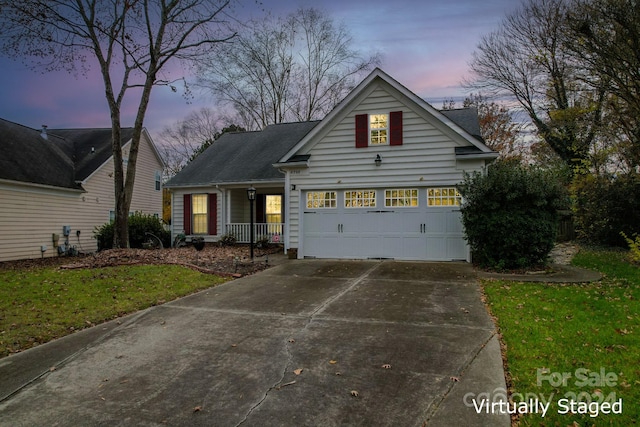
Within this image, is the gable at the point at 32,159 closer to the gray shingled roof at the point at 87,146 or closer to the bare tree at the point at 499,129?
the gray shingled roof at the point at 87,146

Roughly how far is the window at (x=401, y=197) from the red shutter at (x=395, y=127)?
1.51m

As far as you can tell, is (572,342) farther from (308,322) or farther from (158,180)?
(158,180)

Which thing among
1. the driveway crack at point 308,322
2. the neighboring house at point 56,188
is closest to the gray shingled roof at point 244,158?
the neighboring house at point 56,188

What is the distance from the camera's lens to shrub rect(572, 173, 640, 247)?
13.9 meters

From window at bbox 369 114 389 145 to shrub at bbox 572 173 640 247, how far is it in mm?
9100

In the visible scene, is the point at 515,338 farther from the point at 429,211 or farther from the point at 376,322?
the point at 429,211

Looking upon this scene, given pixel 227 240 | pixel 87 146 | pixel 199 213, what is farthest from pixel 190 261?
pixel 87 146

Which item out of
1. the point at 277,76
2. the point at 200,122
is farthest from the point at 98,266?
the point at 200,122

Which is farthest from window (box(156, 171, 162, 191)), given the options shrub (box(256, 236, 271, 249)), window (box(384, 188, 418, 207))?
window (box(384, 188, 418, 207))

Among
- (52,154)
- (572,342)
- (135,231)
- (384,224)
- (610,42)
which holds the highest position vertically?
(610,42)

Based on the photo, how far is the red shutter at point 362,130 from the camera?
12.0 meters

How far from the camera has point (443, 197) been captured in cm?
1131

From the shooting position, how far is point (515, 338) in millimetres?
4723

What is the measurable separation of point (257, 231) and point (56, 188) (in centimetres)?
894
